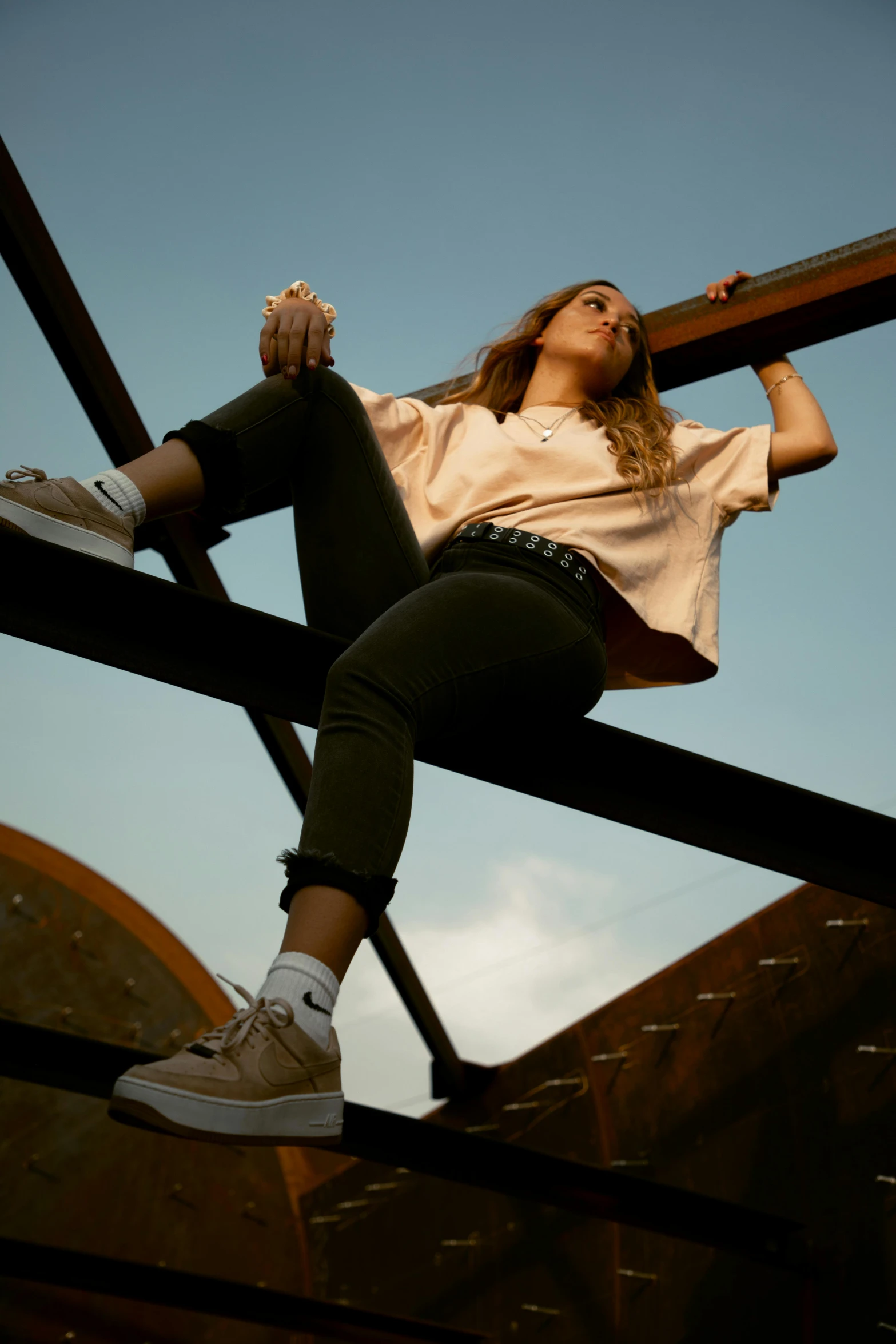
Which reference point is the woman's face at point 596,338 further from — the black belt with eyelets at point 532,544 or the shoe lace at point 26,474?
the shoe lace at point 26,474

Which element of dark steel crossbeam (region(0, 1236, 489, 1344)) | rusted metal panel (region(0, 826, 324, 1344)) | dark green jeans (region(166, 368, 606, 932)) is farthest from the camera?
rusted metal panel (region(0, 826, 324, 1344))

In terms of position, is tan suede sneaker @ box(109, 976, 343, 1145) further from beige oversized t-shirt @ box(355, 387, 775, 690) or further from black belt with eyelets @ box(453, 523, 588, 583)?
beige oversized t-shirt @ box(355, 387, 775, 690)

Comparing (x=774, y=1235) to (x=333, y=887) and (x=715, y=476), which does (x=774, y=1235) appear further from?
(x=333, y=887)

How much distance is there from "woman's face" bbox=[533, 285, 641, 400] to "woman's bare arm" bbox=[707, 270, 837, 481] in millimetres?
318

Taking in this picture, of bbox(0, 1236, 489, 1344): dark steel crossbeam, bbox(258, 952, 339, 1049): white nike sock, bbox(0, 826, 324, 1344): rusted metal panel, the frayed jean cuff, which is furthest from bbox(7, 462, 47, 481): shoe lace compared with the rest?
bbox(0, 826, 324, 1344): rusted metal panel

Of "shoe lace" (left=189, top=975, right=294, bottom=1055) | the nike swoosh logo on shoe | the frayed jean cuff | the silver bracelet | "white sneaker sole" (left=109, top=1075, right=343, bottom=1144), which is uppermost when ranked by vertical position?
the silver bracelet

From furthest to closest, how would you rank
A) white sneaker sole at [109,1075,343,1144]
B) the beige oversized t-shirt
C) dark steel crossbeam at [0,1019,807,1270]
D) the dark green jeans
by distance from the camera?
dark steel crossbeam at [0,1019,807,1270], the beige oversized t-shirt, the dark green jeans, white sneaker sole at [109,1075,343,1144]

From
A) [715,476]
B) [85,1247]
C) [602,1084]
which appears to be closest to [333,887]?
[715,476]

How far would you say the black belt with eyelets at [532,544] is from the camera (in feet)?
5.90

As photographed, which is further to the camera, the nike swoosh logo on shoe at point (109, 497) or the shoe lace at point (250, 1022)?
the nike swoosh logo on shoe at point (109, 497)

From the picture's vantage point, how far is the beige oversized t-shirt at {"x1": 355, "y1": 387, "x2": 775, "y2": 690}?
192 cm

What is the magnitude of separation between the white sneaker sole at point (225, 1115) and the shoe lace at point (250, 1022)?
0.21 ft

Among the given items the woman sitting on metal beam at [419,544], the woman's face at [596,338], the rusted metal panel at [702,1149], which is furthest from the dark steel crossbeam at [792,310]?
the rusted metal panel at [702,1149]

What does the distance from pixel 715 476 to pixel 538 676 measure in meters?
0.79
